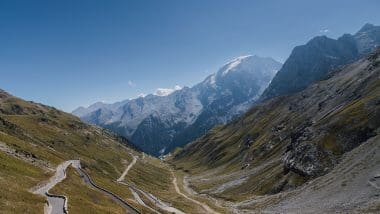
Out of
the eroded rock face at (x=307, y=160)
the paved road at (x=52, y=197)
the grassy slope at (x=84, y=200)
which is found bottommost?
the eroded rock face at (x=307, y=160)

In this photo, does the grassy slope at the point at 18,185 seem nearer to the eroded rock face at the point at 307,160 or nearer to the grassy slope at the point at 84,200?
the grassy slope at the point at 84,200

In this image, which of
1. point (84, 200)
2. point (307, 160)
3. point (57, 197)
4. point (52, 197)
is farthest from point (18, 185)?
point (307, 160)

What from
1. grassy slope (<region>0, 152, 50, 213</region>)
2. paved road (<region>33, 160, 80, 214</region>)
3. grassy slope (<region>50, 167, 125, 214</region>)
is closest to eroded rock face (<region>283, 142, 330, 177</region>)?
grassy slope (<region>50, 167, 125, 214</region>)

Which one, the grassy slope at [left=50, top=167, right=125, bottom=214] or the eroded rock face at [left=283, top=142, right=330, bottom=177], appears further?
the eroded rock face at [left=283, top=142, right=330, bottom=177]

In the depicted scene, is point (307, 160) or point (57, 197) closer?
point (57, 197)

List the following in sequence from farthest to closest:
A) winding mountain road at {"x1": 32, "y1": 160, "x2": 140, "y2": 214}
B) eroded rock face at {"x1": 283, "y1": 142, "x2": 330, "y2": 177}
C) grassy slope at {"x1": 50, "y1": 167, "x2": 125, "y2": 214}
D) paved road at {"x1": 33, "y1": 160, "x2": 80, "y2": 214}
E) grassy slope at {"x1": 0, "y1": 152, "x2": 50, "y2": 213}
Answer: eroded rock face at {"x1": 283, "y1": 142, "x2": 330, "y2": 177} → grassy slope at {"x1": 50, "y1": 167, "x2": 125, "y2": 214} → winding mountain road at {"x1": 32, "y1": 160, "x2": 140, "y2": 214} → paved road at {"x1": 33, "y1": 160, "x2": 80, "y2": 214} → grassy slope at {"x1": 0, "y1": 152, "x2": 50, "y2": 213}

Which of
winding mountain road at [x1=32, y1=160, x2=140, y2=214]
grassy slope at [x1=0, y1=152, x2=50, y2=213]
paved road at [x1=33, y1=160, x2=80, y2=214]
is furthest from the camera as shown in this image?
winding mountain road at [x1=32, y1=160, x2=140, y2=214]

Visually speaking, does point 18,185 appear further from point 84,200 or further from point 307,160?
point 307,160

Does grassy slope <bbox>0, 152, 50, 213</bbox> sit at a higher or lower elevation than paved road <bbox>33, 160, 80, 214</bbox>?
higher

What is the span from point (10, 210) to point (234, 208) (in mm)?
97856

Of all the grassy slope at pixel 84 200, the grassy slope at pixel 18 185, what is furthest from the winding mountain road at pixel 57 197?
the grassy slope at pixel 18 185

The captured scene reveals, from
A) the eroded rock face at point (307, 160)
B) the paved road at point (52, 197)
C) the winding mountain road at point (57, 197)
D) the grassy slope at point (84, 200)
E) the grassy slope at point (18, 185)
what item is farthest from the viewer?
the eroded rock face at point (307, 160)

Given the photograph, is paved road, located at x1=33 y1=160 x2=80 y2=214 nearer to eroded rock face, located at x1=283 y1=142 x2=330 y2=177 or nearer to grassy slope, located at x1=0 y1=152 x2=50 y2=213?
grassy slope, located at x1=0 y1=152 x2=50 y2=213

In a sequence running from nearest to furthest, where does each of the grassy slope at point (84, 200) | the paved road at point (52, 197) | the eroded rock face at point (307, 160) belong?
1. the paved road at point (52, 197)
2. the grassy slope at point (84, 200)
3. the eroded rock face at point (307, 160)
